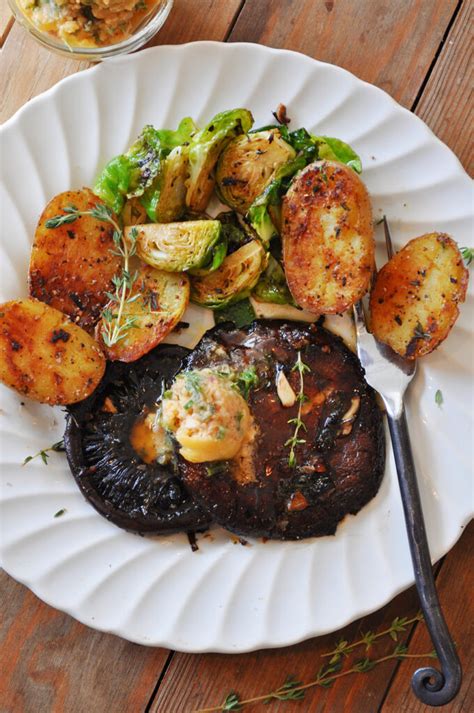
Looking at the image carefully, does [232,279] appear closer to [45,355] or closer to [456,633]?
[45,355]

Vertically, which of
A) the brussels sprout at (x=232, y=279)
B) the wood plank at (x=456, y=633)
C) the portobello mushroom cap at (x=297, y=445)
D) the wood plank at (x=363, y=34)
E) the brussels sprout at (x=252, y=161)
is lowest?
the wood plank at (x=456, y=633)

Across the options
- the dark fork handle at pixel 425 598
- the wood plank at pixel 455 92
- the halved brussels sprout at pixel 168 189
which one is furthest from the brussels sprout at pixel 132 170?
the dark fork handle at pixel 425 598

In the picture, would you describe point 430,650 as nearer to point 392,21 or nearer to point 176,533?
point 176,533

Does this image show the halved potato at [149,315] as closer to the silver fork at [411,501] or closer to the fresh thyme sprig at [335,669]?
the silver fork at [411,501]

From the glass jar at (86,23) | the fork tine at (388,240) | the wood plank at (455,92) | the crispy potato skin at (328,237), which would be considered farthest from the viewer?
the wood plank at (455,92)

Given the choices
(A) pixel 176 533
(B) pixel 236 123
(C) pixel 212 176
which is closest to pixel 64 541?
(A) pixel 176 533

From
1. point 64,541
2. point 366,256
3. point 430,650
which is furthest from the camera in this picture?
point 430,650
